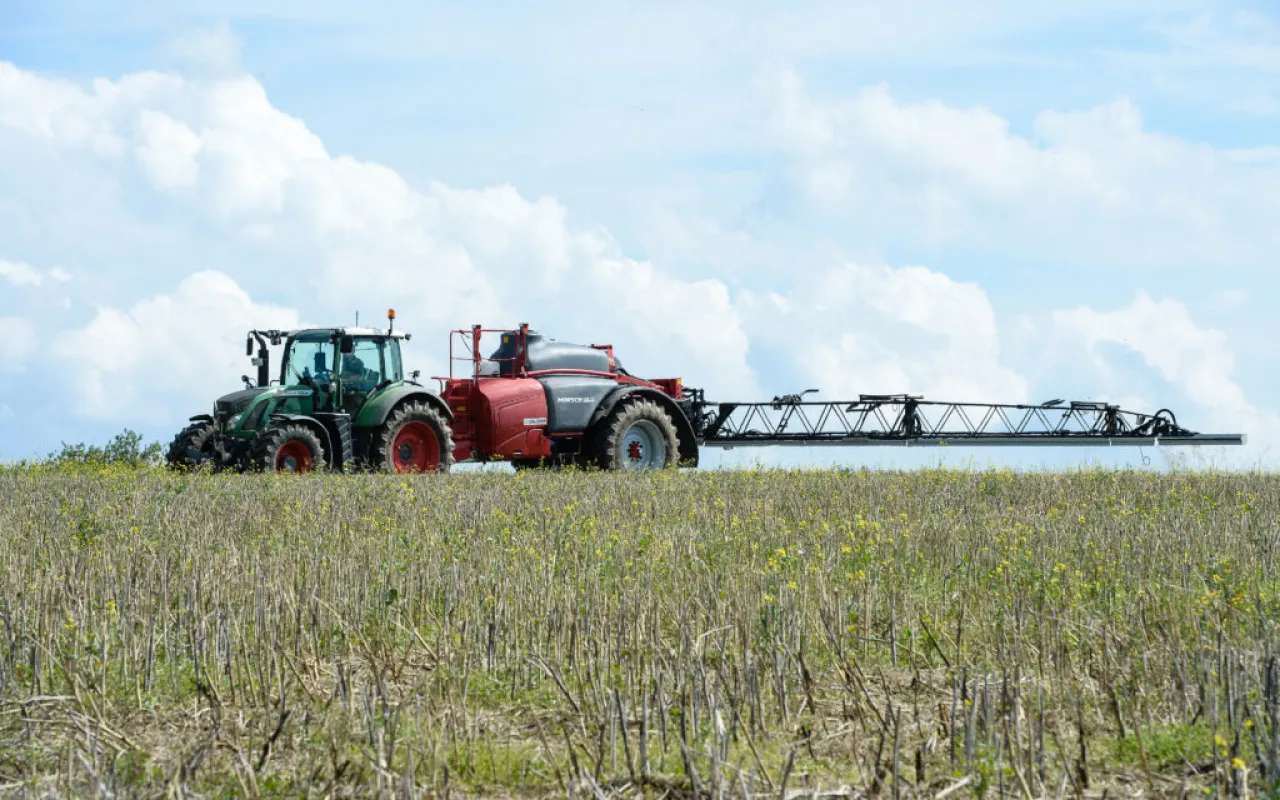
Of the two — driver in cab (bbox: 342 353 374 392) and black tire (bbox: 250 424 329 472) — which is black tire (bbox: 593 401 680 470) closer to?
driver in cab (bbox: 342 353 374 392)

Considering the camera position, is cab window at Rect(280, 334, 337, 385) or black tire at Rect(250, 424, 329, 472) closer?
black tire at Rect(250, 424, 329, 472)

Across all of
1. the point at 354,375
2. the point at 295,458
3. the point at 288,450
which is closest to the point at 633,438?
the point at 354,375

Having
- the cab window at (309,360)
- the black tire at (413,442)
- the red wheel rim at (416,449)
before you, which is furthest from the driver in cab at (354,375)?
the red wheel rim at (416,449)

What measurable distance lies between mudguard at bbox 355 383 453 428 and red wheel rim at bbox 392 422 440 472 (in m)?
0.36

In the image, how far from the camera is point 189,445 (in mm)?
16844

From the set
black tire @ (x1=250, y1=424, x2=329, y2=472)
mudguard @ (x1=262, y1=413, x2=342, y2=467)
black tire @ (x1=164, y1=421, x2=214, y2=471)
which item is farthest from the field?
black tire @ (x1=164, y1=421, x2=214, y2=471)

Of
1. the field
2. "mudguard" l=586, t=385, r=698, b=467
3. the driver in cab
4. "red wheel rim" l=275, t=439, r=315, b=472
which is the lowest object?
the field

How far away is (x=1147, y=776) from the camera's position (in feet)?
12.8

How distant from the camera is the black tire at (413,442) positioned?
15445mm

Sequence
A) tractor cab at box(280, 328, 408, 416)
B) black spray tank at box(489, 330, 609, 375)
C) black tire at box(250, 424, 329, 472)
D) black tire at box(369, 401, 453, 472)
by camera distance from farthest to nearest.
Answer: black spray tank at box(489, 330, 609, 375) < tractor cab at box(280, 328, 408, 416) < black tire at box(369, 401, 453, 472) < black tire at box(250, 424, 329, 472)

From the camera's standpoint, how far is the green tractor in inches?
602

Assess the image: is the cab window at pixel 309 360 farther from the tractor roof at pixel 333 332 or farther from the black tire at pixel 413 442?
the black tire at pixel 413 442

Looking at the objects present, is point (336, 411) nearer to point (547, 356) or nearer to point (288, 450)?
point (288, 450)

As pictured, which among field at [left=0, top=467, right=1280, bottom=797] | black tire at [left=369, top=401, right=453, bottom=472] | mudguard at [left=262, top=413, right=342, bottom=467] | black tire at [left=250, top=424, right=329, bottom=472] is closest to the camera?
field at [left=0, top=467, right=1280, bottom=797]
